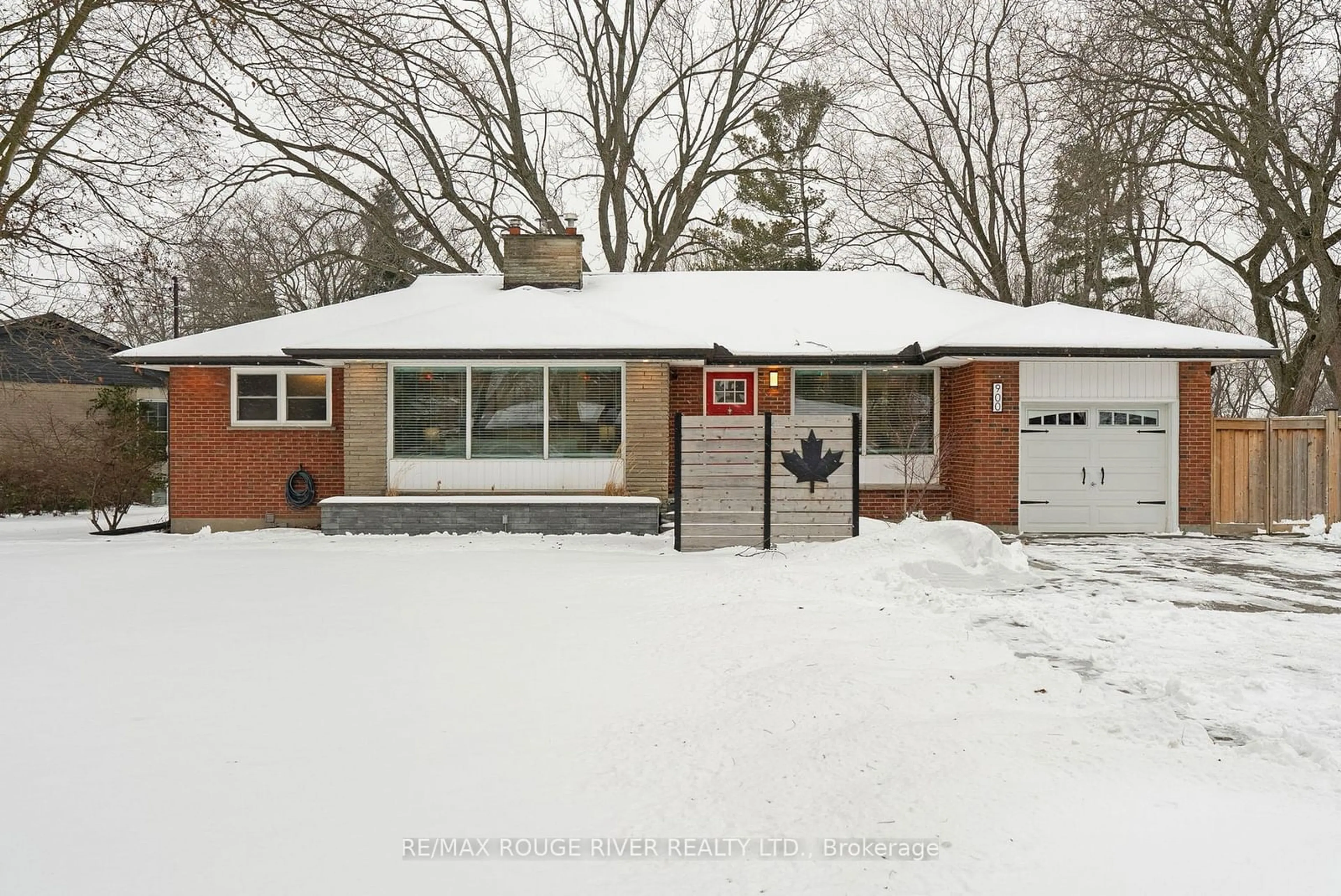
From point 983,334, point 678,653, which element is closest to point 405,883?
point 678,653

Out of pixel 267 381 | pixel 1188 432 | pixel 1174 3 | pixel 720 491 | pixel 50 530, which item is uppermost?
pixel 1174 3

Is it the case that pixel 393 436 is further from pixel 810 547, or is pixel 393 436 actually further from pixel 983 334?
pixel 983 334

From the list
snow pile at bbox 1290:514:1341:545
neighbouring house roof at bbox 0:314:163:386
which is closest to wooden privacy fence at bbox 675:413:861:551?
snow pile at bbox 1290:514:1341:545

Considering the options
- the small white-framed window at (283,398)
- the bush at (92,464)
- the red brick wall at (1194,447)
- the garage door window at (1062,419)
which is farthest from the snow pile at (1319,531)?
the bush at (92,464)

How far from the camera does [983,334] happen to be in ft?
42.9

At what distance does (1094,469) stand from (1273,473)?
2.91 metres

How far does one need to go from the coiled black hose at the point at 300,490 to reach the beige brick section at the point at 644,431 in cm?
581

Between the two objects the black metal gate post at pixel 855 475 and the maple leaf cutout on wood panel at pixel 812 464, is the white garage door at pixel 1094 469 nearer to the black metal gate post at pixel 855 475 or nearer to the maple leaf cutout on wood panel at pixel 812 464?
the black metal gate post at pixel 855 475

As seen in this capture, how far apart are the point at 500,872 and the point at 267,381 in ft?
44.1

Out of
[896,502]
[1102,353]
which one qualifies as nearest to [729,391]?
[896,502]

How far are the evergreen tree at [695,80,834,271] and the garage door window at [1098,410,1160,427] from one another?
1497 cm

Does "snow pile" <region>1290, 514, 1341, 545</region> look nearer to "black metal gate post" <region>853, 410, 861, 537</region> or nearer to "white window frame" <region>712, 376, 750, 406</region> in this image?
"black metal gate post" <region>853, 410, 861, 537</region>

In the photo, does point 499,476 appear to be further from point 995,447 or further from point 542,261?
point 995,447

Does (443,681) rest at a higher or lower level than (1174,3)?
lower
